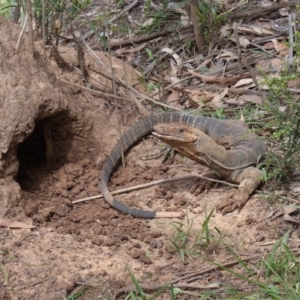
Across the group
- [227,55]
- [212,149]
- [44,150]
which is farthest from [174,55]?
[212,149]

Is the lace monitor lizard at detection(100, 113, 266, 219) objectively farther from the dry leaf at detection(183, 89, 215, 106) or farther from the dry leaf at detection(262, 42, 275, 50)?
the dry leaf at detection(262, 42, 275, 50)

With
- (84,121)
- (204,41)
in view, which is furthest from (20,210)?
(204,41)

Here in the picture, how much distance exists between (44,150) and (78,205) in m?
1.09

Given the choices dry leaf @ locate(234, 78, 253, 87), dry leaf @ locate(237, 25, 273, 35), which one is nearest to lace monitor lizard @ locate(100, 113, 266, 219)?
dry leaf @ locate(234, 78, 253, 87)

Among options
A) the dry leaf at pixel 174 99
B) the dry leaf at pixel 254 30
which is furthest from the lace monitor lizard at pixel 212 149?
the dry leaf at pixel 254 30

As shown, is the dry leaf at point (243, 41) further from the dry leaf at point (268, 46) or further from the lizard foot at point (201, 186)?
the lizard foot at point (201, 186)

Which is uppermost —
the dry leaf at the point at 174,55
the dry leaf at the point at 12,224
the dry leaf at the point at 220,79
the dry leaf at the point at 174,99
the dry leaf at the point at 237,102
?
the dry leaf at the point at 12,224

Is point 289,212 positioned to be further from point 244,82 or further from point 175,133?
point 244,82

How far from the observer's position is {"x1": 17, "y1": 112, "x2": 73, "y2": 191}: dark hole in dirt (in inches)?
255

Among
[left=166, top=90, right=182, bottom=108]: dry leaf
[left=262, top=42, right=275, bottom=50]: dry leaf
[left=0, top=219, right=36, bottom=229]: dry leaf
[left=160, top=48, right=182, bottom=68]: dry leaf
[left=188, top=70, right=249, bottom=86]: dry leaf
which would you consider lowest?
[left=166, top=90, right=182, bottom=108]: dry leaf

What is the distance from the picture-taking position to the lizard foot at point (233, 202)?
5598mm

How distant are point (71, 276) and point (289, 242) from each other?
1709 millimetres

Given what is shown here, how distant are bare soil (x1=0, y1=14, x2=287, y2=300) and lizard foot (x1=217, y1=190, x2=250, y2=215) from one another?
0.17 ft

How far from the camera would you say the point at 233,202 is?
5633mm
